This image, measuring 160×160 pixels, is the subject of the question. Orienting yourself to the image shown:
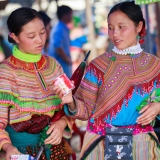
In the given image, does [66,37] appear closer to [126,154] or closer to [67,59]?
[67,59]

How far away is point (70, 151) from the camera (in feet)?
12.1

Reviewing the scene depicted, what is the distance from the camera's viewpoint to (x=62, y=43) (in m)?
7.95

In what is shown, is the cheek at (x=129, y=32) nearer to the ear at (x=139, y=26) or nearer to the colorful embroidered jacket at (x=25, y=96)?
the ear at (x=139, y=26)

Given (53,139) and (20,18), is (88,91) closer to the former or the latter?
(53,139)

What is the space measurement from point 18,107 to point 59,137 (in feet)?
1.20

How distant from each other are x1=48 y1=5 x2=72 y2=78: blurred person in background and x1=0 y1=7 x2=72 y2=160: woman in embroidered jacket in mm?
4188

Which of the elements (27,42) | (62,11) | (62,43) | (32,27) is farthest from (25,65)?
(62,11)

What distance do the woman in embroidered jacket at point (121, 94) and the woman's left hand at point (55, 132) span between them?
0.14 meters

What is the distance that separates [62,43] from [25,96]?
457 cm

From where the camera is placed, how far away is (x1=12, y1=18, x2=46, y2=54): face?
349cm

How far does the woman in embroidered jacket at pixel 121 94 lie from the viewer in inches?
134

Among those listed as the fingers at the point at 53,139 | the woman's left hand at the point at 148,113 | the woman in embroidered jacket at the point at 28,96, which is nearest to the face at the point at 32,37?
the woman in embroidered jacket at the point at 28,96

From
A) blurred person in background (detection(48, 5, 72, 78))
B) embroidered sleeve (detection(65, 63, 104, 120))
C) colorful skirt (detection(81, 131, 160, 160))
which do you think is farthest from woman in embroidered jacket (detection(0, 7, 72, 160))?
blurred person in background (detection(48, 5, 72, 78))

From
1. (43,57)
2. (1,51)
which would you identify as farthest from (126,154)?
(1,51)
